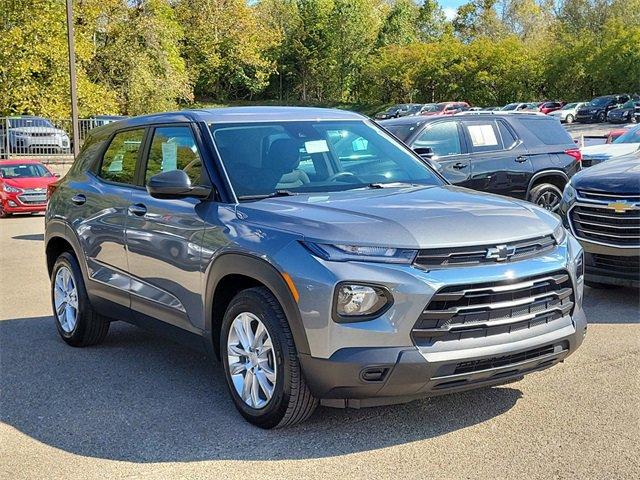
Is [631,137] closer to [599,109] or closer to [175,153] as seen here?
[175,153]

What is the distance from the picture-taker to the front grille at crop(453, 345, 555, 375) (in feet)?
12.5

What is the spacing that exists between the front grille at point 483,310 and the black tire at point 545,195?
23.2 ft

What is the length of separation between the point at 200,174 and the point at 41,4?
26526 mm

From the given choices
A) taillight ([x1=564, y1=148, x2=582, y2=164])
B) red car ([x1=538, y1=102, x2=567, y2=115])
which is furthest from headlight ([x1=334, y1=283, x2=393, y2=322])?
red car ([x1=538, y1=102, x2=567, y2=115])

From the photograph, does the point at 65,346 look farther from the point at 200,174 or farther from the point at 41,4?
the point at 41,4

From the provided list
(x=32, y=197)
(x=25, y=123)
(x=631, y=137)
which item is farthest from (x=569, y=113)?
(x=32, y=197)

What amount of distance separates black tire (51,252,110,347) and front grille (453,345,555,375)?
10.6 feet

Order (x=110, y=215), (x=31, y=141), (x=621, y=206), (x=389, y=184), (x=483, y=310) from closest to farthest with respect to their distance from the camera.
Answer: (x=483, y=310) → (x=389, y=184) → (x=110, y=215) → (x=621, y=206) → (x=31, y=141)

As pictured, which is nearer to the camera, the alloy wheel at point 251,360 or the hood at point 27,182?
the alloy wheel at point 251,360

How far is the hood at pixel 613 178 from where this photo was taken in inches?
276

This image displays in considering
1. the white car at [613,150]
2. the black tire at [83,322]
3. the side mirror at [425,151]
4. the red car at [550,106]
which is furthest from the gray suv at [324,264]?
the red car at [550,106]

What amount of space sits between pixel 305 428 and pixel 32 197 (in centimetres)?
1536

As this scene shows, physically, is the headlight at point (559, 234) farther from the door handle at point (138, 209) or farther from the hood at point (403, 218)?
the door handle at point (138, 209)

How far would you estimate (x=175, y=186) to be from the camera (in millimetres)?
4570
